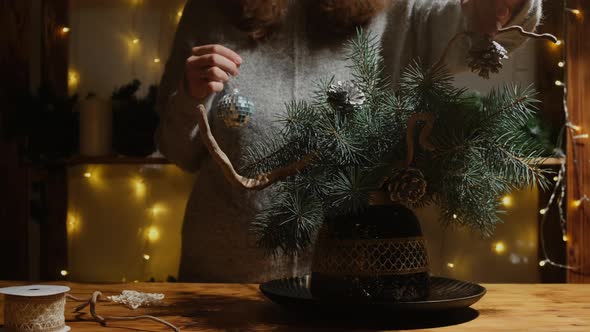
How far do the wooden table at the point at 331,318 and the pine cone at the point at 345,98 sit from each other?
0.24 meters

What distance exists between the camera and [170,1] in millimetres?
2244

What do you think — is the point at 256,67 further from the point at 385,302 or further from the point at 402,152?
the point at 385,302

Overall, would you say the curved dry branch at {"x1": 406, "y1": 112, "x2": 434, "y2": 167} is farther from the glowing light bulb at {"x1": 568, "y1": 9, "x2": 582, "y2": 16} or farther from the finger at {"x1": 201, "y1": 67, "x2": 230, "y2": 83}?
the glowing light bulb at {"x1": 568, "y1": 9, "x2": 582, "y2": 16}

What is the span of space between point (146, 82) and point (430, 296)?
5.41ft

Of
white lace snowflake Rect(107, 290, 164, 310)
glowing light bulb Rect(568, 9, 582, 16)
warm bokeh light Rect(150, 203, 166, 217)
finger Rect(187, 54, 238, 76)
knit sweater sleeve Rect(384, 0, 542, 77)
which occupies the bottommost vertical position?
white lace snowflake Rect(107, 290, 164, 310)

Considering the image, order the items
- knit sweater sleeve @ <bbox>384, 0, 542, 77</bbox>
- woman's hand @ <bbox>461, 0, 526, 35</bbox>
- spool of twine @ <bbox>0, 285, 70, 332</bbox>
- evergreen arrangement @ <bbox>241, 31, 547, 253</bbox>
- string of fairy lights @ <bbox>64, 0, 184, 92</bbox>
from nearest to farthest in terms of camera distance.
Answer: spool of twine @ <bbox>0, 285, 70, 332</bbox>
evergreen arrangement @ <bbox>241, 31, 547, 253</bbox>
woman's hand @ <bbox>461, 0, 526, 35</bbox>
knit sweater sleeve @ <bbox>384, 0, 542, 77</bbox>
string of fairy lights @ <bbox>64, 0, 184, 92</bbox>

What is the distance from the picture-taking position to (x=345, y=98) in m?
0.80

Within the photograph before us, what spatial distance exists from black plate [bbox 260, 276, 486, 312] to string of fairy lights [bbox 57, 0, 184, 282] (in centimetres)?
145

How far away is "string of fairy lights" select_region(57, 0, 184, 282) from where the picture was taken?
2250 mm

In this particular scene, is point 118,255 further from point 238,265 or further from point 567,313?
point 567,313

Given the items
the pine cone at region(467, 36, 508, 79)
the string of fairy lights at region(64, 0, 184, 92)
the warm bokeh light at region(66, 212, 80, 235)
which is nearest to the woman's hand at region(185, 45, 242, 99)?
the pine cone at region(467, 36, 508, 79)

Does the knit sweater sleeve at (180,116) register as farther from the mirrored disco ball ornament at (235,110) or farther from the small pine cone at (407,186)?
the small pine cone at (407,186)

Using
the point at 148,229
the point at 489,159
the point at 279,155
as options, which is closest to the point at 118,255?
the point at 148,229

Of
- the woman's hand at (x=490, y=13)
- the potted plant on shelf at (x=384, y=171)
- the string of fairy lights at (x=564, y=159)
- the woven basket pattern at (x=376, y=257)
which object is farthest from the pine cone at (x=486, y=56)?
the string of fairy lights at (x=564, y=159)
